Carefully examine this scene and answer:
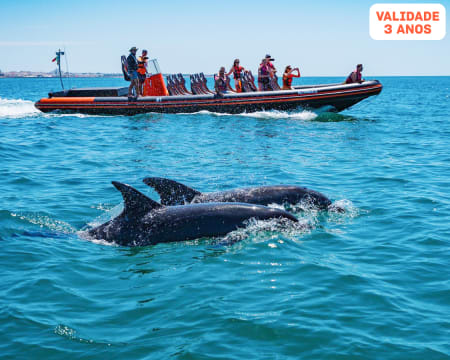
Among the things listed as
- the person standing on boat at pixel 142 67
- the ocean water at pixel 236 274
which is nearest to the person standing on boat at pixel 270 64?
the person standing on boat at pixel 142 67

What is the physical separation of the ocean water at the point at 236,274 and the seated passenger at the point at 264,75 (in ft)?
44.2

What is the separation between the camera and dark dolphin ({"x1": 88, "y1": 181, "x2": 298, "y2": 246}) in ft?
24.8

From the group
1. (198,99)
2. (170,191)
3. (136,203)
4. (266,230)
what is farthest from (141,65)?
(266,230)

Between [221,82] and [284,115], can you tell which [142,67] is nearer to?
[221,82]

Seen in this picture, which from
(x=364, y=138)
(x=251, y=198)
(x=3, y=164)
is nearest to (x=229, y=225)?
(x=251, y=198)

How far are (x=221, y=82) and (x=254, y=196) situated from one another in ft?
57.5

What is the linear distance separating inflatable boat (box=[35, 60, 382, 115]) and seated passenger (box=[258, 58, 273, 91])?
624 mm

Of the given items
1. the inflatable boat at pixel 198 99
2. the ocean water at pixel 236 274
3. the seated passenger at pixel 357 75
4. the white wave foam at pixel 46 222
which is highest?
the seated passenger at pixel 357 75

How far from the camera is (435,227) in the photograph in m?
8.71

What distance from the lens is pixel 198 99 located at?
26609 mm

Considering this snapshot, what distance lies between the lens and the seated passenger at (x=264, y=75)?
26688mm

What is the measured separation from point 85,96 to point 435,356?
27.3 m

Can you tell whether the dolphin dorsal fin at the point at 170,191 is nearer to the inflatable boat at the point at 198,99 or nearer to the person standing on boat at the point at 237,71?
the inflatable boat at the point at 198,99

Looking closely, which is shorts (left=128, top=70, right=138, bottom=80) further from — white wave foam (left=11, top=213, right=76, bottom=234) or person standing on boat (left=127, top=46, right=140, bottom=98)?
white wave foam (left=11, top=213, right=76, bottom=234)
